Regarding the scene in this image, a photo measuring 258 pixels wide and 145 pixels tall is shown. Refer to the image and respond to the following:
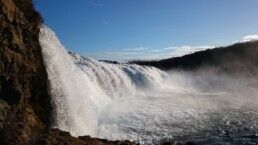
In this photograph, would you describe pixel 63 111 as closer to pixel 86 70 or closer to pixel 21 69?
pixel 21 69

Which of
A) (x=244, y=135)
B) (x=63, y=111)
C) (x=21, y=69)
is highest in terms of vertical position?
(x=21, y=69)

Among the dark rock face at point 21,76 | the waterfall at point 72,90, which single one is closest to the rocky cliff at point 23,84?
the dark rock face at point 21,76

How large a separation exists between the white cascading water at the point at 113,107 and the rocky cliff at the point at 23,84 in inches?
40.8

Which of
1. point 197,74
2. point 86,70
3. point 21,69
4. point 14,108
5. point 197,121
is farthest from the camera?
point 197,74

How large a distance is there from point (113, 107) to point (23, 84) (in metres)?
10.7

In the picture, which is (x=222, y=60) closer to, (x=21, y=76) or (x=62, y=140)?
(x=21, y=76)

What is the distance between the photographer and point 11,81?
39.1ft

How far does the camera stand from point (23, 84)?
12.7 metres

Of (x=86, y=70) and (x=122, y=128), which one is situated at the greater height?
(x=86, y=70)

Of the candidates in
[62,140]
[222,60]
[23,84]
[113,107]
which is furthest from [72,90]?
[222,60]

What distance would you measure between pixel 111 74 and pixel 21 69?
16236mm

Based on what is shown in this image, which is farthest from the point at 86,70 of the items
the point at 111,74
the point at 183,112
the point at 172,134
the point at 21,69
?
the point at 21,69

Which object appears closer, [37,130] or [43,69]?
[37,130]

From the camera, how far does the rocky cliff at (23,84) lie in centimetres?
1061
